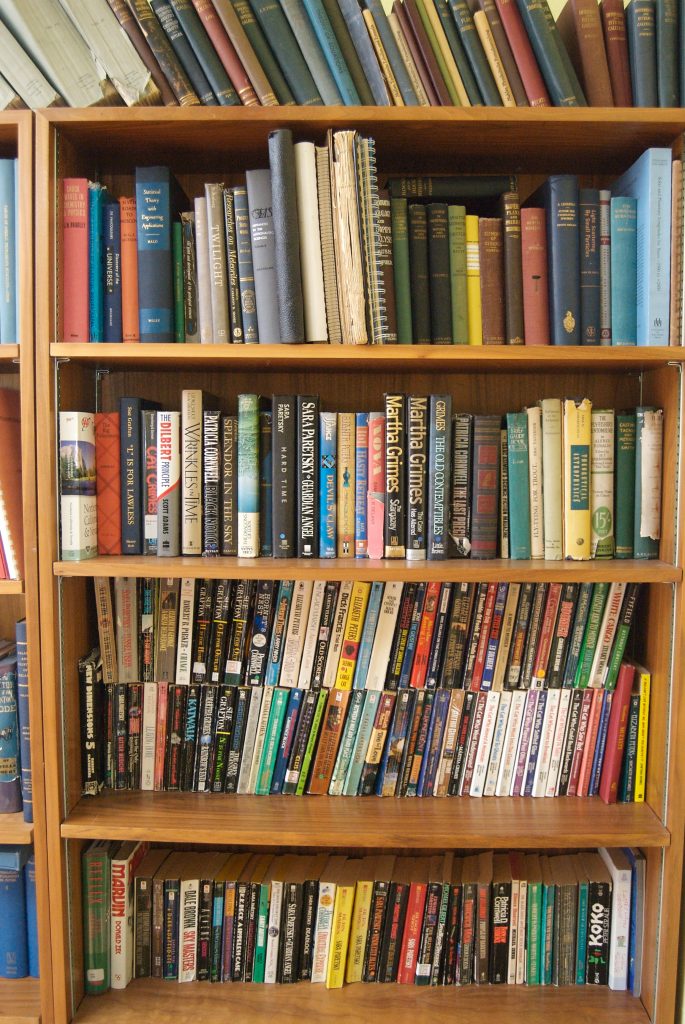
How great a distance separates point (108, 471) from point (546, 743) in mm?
873

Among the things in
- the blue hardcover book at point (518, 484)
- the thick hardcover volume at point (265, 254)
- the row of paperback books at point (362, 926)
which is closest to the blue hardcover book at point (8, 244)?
the thick hardcover volume at point (265, 254)

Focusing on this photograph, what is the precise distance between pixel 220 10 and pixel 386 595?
0.93 metres

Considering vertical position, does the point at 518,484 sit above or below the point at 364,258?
Answer: below

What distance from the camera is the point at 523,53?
1098 mm

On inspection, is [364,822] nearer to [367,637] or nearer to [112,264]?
[367,637]

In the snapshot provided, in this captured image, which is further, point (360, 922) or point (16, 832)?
point (360, 922)

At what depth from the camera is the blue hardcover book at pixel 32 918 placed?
1.22m

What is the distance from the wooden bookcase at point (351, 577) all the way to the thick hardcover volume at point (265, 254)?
55 mm

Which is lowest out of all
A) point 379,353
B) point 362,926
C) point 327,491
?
point 362,926

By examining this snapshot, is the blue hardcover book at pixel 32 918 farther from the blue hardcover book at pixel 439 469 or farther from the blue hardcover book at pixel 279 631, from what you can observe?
the blue hardcover book at pixel 439 469

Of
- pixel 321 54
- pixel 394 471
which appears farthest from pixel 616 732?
pixel 321 54

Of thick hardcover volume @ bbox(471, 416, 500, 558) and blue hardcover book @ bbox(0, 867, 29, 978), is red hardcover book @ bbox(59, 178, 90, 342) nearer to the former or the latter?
thick hardcover volume @ bbox(471, 416, 500, 558)

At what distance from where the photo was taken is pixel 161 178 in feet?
3.71

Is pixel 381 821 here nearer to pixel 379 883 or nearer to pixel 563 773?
pixel 379 883
